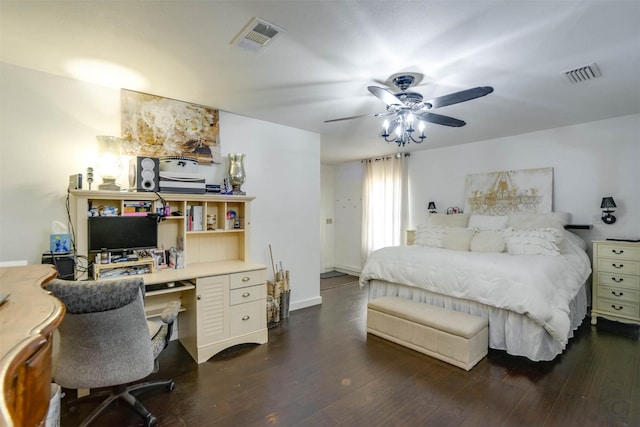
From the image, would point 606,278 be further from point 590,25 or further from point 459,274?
point 590,25

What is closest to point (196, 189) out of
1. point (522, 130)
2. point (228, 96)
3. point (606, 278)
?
point (228, 96)

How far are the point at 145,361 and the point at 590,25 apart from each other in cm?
334

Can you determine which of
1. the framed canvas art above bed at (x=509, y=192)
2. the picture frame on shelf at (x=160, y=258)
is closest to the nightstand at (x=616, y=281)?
the framed canvas art above bed at (x=509, y=192)

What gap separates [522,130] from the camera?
409 cm

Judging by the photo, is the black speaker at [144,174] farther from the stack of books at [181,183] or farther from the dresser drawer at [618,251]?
the dresser drawer at [618,251]

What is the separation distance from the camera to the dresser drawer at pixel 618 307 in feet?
10.7

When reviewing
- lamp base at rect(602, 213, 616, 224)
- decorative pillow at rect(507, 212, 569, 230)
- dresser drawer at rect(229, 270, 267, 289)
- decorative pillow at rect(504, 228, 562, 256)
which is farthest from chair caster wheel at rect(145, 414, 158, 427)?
lamp base at rect(602, 213, 616, 224)

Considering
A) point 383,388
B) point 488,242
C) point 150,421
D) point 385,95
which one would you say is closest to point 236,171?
point 385,95

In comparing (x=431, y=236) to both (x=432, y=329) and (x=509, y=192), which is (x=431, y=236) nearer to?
(x=509, y=192)

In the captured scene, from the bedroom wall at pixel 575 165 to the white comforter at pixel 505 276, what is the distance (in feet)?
1.66

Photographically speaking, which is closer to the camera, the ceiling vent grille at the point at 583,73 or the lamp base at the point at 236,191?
the ceiling vent grille at the point at 583,73

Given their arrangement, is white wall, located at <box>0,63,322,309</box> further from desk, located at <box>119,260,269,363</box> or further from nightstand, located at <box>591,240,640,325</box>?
nightstand, located at <box>591,240,640,325</box>

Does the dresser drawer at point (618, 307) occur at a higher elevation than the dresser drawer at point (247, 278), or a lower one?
lower

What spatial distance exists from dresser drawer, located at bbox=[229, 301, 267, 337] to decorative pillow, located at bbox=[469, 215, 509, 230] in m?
3.07
